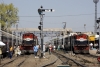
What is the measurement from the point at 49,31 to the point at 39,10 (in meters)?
72.6

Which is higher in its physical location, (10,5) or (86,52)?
(10,5)

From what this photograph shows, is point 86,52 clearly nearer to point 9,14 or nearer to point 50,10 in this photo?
point 50,10

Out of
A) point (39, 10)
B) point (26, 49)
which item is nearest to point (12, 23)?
point (26, 49)

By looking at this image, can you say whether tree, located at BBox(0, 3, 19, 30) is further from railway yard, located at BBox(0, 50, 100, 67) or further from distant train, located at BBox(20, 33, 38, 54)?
railway yard, located at BBox(0, 50, 100, 67)

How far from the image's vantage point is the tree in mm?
→ 85000

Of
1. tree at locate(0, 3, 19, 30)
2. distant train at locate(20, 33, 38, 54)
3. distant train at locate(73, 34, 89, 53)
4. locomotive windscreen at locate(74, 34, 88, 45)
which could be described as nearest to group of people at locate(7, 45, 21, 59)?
distant train at locate(20, 33, 38, 54)

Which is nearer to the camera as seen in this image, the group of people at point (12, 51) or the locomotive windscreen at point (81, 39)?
the group of people at point (12, 51)

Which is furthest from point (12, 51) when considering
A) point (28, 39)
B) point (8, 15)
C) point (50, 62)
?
point (8, 15)

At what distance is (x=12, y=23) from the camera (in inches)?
3408

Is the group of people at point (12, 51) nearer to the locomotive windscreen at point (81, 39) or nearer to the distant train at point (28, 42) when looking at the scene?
the distant train at point (28, 42)

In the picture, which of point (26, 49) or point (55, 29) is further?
point (55, 29)

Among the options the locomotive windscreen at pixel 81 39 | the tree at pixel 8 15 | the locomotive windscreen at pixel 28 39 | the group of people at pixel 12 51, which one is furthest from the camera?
the tree at pixel 8 15

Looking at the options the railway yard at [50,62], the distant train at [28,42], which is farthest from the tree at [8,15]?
the railway yard at [50,62]

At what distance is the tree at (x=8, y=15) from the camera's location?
279 ft
